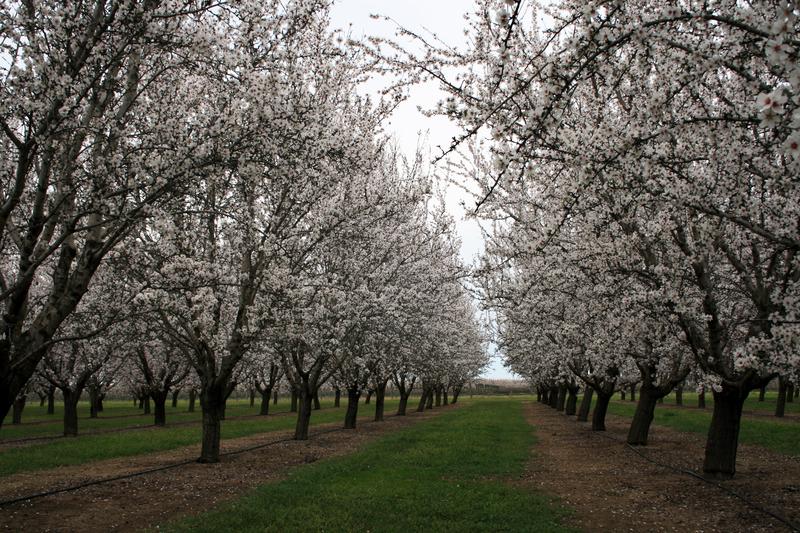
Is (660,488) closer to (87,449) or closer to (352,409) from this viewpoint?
(87,449)

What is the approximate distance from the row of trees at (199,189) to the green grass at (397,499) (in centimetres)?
390

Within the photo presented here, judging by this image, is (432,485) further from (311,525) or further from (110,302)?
(110,302)

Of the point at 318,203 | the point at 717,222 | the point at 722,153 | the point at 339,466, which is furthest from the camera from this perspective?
the point at 318,203

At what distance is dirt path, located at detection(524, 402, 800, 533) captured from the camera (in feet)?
32.0

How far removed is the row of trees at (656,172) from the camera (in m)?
5.62

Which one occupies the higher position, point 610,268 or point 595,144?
point 595,144

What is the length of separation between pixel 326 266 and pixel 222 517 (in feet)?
43.8

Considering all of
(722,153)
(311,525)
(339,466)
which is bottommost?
(339,466)

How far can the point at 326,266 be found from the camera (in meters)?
22.3

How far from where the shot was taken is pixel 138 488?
13164 millimetres

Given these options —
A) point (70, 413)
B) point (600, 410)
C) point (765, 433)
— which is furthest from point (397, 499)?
point (70, 413)

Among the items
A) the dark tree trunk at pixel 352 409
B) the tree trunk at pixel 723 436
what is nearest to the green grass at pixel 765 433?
the tree trunk at pixel 723 436

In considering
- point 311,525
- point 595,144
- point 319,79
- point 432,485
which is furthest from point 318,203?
point 595,144

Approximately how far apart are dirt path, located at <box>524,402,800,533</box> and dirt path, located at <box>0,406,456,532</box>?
22.8ft
